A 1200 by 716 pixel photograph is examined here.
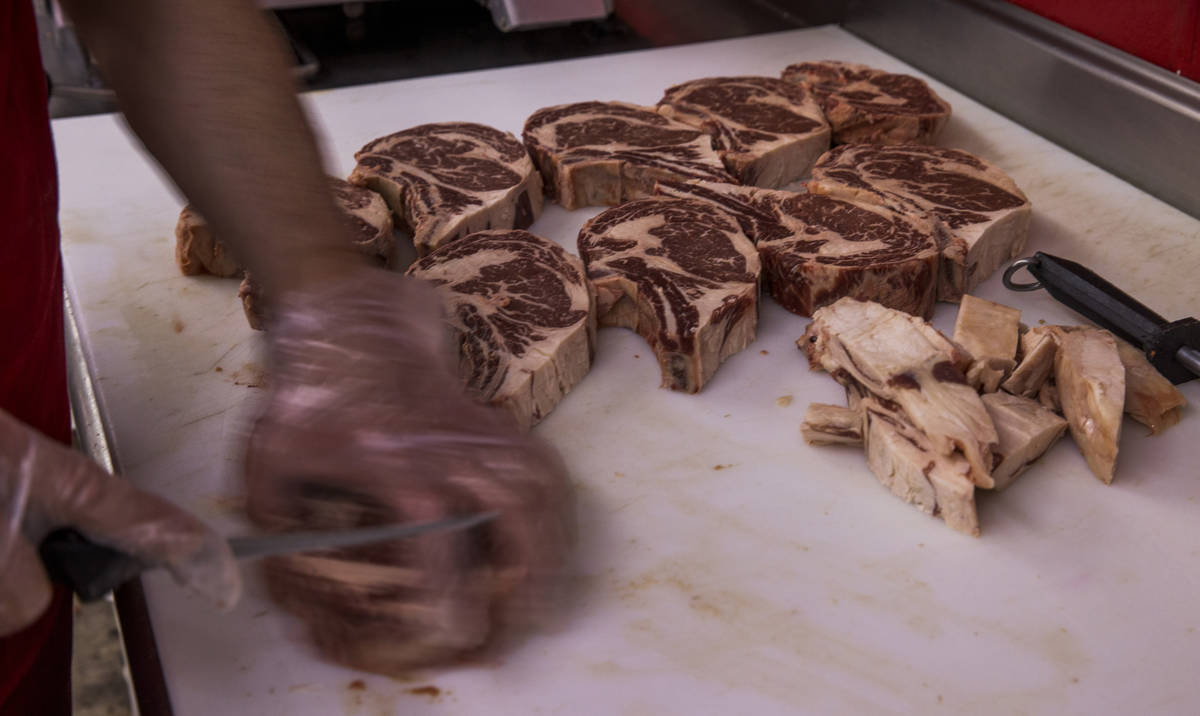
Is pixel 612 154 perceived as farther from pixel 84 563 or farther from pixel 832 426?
pixel 84 563

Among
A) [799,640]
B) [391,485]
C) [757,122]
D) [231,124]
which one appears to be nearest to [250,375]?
[231,124]

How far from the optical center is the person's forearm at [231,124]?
1.45 m

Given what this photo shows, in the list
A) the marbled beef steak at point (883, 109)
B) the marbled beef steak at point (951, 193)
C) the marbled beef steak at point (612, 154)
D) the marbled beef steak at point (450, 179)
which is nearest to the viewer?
the marbled beef steak at point (951, 193)

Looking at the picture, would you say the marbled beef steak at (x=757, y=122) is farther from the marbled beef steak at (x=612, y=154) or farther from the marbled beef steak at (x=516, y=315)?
the marbled beef steak at (x=516, y=315)

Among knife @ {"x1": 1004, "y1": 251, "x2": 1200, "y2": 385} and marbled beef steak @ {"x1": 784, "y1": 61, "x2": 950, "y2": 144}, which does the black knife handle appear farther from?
marbled beef steak @ {"x1": 784, "y1": 61, "x2": 950, "y2": 144}

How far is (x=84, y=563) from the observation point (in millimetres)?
1069

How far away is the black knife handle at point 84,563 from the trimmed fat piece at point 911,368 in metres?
1.23

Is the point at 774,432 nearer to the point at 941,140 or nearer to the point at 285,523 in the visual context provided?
the point at 285,523

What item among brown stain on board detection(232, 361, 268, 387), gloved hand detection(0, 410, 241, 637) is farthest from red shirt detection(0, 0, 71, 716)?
gloved hand detection(0, 410, 241, 637)

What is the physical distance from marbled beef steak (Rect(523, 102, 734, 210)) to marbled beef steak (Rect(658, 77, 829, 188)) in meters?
0.07

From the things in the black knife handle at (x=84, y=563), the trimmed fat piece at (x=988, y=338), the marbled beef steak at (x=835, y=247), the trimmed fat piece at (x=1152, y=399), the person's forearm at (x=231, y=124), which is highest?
the person's forearm at (x=231, y=124)

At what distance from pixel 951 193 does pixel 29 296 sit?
196cm

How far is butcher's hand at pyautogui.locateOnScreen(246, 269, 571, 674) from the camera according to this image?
129 cm

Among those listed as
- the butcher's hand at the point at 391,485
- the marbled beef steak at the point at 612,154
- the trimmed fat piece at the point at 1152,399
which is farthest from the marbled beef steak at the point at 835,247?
the butcher's hand at the point at 391,485
